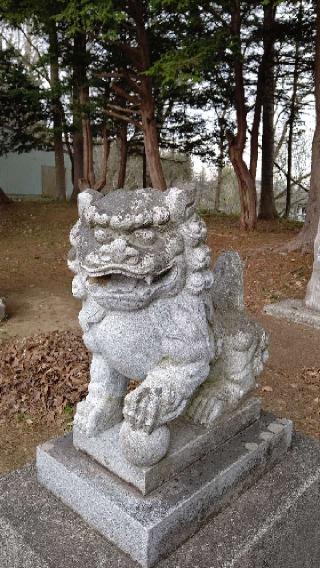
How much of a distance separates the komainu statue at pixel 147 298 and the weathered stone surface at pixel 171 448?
0.31 ft

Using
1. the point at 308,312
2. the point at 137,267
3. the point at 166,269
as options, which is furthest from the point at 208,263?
the point at 308,312

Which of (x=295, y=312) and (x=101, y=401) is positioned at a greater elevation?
(x=101, y=401)

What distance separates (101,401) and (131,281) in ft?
2.18

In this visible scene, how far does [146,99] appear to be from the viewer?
10922 mm

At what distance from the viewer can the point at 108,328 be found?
6.35 feet

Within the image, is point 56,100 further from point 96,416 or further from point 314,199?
point 96,416

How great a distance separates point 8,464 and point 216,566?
199 centimetres

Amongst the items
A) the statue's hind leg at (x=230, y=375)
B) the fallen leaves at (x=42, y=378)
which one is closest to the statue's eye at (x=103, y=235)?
the statue's hind leg at (x=230, y=375)

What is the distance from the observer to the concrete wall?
1003 inches

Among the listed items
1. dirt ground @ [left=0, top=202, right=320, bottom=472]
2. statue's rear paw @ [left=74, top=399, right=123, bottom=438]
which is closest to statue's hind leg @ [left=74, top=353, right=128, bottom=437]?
statue's rear paw @ [left=74, top=399, right=123, bottom=438]

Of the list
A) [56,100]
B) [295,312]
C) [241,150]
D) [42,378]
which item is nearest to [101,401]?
[42,378]

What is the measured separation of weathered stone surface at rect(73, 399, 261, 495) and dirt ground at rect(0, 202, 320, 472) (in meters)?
1.52

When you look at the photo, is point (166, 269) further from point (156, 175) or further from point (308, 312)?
point (156, 175)

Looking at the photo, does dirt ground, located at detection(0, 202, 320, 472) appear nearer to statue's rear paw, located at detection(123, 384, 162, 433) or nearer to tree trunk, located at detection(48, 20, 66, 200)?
statue's rear paw, located at detection(123, 384, 162, 433)
